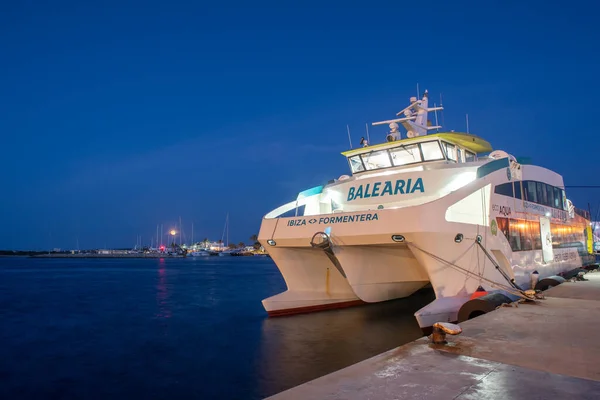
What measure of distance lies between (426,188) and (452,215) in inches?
46.0

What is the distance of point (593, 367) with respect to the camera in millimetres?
5023

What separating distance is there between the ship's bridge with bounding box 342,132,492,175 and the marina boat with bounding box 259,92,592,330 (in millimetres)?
33

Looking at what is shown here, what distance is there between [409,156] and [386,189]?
1.60 meters

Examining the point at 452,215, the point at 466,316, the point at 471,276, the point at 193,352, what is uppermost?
the point at 452,215

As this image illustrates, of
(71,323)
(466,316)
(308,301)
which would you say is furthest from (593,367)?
(71,323)

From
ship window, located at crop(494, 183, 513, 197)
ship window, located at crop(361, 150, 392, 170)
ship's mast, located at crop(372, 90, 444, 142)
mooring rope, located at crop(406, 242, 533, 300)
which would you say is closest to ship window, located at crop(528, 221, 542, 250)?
ship window, located at crop(494, 183, 513, 197)

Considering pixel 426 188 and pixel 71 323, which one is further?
pixel 71 323

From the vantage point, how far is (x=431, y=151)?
13.0 m

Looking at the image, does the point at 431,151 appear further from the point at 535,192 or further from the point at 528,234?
the point at 535,192

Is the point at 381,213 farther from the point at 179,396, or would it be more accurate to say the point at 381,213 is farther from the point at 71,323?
the point at 71,323

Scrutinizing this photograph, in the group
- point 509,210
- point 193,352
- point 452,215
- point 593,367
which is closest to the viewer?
point 593,367

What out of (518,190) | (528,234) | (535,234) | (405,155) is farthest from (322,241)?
(535,234)

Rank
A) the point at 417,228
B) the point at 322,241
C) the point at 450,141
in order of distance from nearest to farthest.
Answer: the point at 417,228
the point at 322,241
the point at 450,141

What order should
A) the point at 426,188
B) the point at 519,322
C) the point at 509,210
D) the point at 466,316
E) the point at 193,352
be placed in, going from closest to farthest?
1. the point at 519,322
2. the point at 466,316
3. the point at 193,352
4. the point at 426,188
5. the point at 509,210
